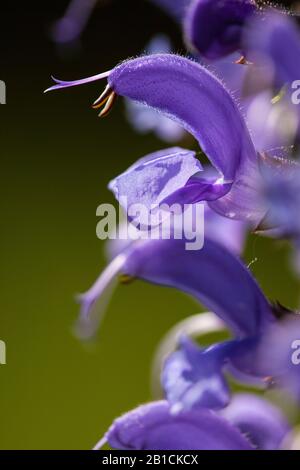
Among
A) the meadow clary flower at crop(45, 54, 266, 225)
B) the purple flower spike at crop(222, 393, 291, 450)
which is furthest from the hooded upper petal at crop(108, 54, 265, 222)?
the purple flower spike at crop(222, 393, 291, 450)

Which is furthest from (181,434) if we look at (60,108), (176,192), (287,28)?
(60,108)

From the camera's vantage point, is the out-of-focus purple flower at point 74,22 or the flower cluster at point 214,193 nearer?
the flower cluster at point 214,193

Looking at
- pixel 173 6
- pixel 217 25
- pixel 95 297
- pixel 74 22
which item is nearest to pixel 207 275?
pixel 95 297

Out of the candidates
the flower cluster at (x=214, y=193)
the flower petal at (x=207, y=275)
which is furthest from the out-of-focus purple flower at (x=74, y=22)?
the flower petal at (x=207, y=275)

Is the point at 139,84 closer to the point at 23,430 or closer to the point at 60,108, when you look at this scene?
the point at 23,430

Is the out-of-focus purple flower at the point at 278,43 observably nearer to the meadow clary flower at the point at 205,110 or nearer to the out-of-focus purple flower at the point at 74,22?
the meadow clary flower at the point at 205,110
